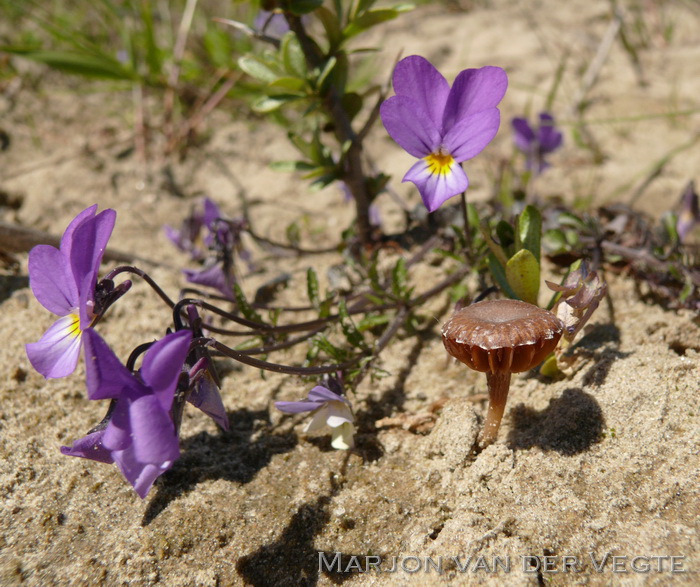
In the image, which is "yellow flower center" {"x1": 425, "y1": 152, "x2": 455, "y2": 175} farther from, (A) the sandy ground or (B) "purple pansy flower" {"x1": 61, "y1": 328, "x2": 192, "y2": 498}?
(B) "purple pansy flower" {"x1": 61, "y1": 328, "x2": 192, "y2": 498}

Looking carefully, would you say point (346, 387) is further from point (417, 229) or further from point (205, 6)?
→ point (205, 6)

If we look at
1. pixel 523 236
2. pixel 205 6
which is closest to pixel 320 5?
pixel 523 236

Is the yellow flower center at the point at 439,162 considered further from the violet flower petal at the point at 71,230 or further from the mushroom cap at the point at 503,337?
the violet flower petal at the point at 71,230

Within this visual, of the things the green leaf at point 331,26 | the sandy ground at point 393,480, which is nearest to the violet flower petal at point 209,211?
the sandy ground at point 393,480

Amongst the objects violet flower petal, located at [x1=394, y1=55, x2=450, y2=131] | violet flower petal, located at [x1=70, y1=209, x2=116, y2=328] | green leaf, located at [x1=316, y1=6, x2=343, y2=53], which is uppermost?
green leaf, located at [x1=316, y1=6, x2=343, y2=53]

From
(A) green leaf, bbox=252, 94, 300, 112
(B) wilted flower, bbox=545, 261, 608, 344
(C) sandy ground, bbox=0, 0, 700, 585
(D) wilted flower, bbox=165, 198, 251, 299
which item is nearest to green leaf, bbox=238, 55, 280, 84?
(A) green leaf, bbox=252, 94, 300, 112
